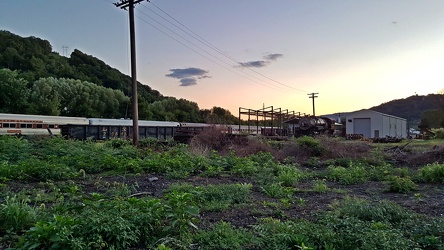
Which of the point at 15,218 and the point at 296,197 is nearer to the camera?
the point at 15,218

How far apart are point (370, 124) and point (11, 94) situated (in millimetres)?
51311

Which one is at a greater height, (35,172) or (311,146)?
(311,146)

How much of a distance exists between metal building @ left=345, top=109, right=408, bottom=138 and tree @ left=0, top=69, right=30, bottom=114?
4789 centimetres

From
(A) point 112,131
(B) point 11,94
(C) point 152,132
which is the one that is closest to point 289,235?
(A) point 112,131

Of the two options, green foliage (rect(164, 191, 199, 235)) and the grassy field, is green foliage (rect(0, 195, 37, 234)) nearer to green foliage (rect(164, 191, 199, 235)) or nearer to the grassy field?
the grassy field

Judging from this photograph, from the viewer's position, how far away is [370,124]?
47094mm

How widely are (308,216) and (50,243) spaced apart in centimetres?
365

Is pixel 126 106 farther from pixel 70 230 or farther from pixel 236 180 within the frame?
pixel 70 230

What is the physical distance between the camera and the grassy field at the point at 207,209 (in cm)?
371

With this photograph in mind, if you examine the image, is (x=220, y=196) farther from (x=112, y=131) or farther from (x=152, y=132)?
(x=152, y=132)

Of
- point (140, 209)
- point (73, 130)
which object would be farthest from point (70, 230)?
point (73, 130)

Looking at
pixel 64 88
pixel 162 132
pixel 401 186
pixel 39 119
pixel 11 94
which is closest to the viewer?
pixel 401 186

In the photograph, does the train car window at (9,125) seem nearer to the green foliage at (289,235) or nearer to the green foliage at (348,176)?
the green foliage at (348,176)

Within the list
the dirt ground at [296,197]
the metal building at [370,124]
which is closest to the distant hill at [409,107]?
the metal building at [370,124]
